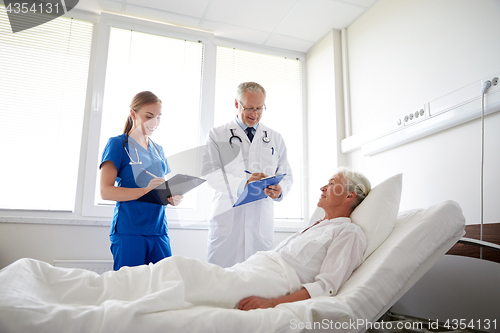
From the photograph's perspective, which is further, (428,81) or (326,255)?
(428,81)

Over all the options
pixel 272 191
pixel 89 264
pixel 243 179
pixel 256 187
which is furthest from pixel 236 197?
pixel 89 264

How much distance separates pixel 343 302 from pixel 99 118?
98.8 inches

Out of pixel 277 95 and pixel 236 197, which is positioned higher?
pixel 277 95

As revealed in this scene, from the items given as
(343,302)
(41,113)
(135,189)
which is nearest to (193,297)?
(343,302)

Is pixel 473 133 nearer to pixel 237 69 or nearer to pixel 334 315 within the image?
pixel 334 315

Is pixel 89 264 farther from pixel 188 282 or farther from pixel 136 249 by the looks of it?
pixel 188 282

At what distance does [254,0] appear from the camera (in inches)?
109

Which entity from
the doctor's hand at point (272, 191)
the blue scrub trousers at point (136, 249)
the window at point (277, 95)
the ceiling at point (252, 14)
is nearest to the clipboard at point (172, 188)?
the blue scrub trousers at point (136, 249)

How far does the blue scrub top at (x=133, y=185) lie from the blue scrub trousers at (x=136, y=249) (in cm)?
3

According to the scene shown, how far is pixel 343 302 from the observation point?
3.20 feet

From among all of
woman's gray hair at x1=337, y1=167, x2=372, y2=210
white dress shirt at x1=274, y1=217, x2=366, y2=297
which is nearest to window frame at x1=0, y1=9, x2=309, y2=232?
woman's gray hair at x1=337, y1=167, x2=372, y2=210

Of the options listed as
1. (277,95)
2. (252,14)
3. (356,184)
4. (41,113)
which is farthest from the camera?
(277,95)

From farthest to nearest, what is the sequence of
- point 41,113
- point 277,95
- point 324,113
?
1. point 277,95
2. point 324,113
3. point 41,113

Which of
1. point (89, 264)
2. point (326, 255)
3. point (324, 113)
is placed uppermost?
point (324, 113)
